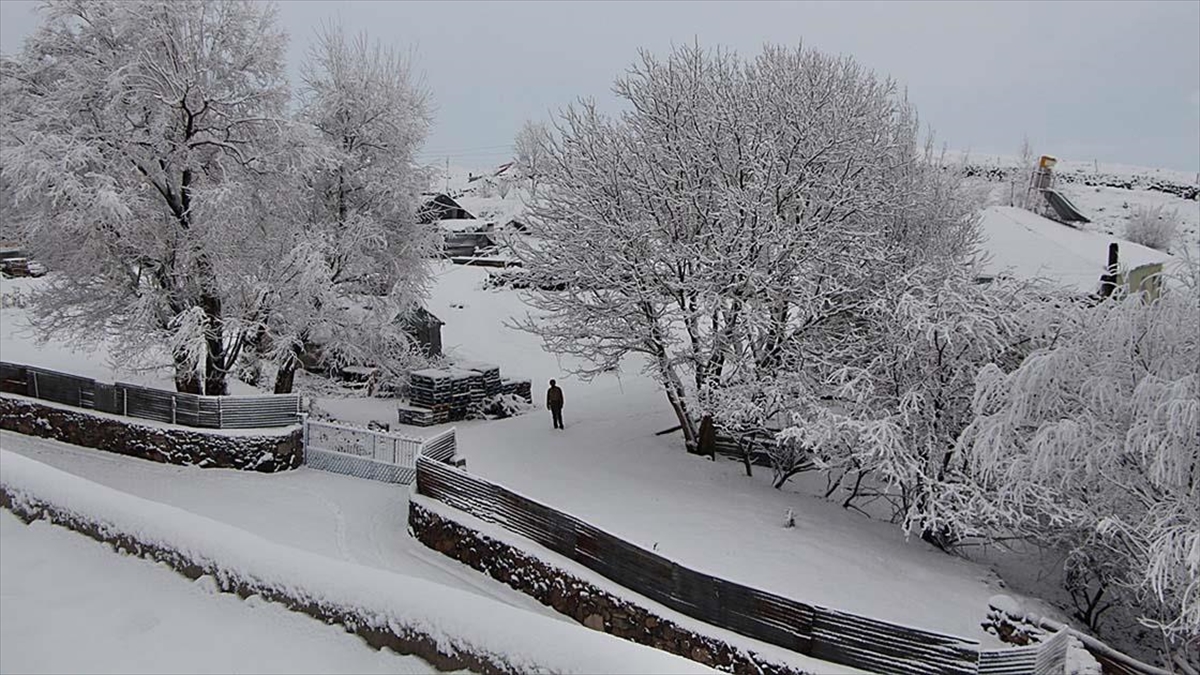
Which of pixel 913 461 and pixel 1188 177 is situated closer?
pixel 913 461

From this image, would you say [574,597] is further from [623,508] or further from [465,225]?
[465,225]

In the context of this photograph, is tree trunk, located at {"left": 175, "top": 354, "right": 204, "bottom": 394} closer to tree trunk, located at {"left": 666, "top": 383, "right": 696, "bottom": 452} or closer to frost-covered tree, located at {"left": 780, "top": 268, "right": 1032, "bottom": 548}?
tree trunk, located at {"left": 666, "top": 383, "right": 696, "bottom": 452}

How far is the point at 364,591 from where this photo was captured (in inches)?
276

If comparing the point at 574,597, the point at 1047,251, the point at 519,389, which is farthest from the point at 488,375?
the point at 1047,251

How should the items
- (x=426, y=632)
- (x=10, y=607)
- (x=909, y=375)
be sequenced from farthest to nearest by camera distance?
(x=909, y=375)
(x=10, y=607)
(x=426, y=632)

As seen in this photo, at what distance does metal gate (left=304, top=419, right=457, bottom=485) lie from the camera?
47.8 feet

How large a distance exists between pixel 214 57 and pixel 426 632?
1386 cm

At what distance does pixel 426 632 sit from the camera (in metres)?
6.54

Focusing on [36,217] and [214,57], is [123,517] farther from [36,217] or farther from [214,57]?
[214,57]

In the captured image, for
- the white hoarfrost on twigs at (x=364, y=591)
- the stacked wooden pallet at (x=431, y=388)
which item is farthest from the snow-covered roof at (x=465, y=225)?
the white hoarfrost on twigs at (x=364, y=591)

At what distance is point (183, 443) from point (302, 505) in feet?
11.5

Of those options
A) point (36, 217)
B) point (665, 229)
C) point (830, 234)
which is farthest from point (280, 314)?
point (830, 234)

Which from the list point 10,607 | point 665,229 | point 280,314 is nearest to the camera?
point 10,607

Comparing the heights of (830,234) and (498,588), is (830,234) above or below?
above
